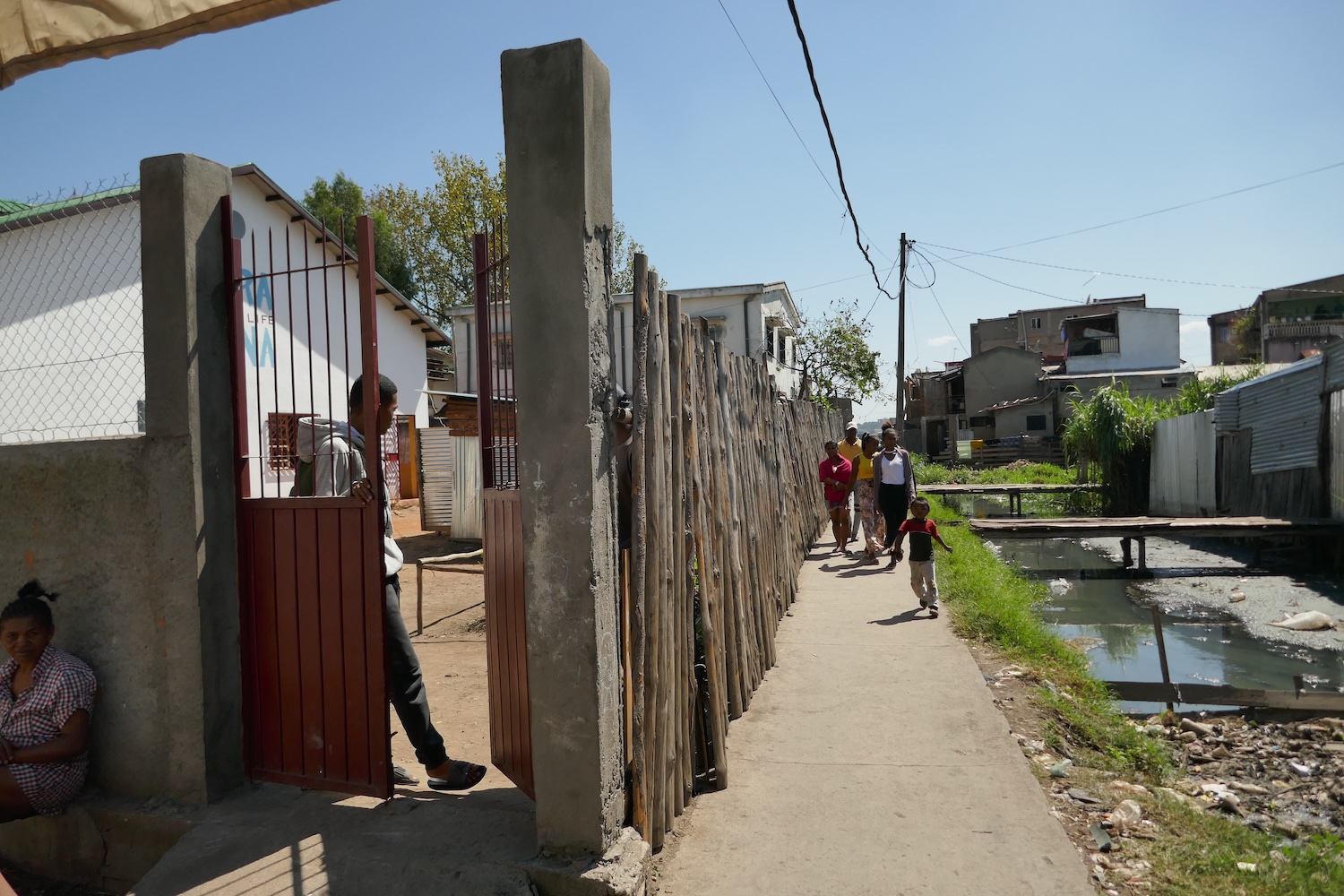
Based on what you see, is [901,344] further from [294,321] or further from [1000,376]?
[1000,376]

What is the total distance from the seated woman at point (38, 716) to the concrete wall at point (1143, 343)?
4190 centimetres

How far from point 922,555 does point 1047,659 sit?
1326mm

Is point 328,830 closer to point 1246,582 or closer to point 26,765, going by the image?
point 26,765

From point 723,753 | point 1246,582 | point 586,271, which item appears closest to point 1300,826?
point 723,753

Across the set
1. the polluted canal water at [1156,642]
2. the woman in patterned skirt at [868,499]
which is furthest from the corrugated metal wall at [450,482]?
the polluted canal water at [1156,642]

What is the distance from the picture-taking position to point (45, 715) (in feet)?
13.1

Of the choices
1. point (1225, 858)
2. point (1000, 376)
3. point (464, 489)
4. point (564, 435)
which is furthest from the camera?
point (1000, 376)

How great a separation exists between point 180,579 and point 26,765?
1.09m

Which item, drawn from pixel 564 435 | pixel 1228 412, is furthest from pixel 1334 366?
pixel 564 435

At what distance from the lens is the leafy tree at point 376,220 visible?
34750 mm

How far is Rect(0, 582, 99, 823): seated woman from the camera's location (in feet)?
13.0

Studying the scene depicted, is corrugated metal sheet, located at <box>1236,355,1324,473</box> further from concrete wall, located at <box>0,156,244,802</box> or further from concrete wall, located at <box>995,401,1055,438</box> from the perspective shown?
concrete wall, located at <box>995,401,1055,438</box>

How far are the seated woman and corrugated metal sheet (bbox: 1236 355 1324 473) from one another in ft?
50.9

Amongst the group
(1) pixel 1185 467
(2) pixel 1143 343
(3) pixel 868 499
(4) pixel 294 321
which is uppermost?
(2) pixel 1143 343
